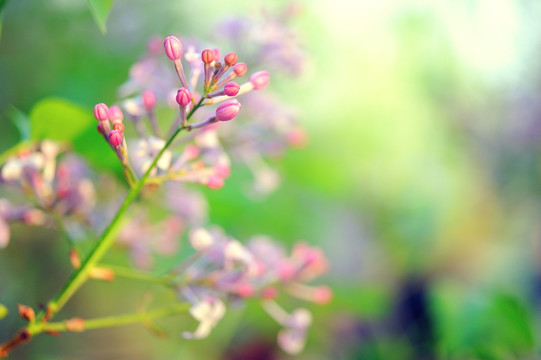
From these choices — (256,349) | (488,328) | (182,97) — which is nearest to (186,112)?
(182,97)

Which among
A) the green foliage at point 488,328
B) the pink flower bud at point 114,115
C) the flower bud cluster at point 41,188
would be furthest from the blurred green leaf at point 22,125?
the green foliage at point 488,328

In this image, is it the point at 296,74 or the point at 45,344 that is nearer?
the point at 296,74

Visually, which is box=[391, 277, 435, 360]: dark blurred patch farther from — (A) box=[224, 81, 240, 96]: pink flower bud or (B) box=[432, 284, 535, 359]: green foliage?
(A) box=[224, 81, 240, 96]: pink flower bud

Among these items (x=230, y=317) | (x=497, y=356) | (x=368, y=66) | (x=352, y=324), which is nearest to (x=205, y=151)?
(x=497, y=356)

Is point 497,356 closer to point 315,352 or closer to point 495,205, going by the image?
point 315,352

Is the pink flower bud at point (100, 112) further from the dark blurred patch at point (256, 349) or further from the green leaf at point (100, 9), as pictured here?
the dark blurred patch at point (256, 349)

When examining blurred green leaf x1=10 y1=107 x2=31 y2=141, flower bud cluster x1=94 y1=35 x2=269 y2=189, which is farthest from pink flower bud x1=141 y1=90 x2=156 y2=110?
blurred green leaf x1=10 y1=107 x2=31 y2=141

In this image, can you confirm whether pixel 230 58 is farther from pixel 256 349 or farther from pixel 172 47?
pixel 256 349
